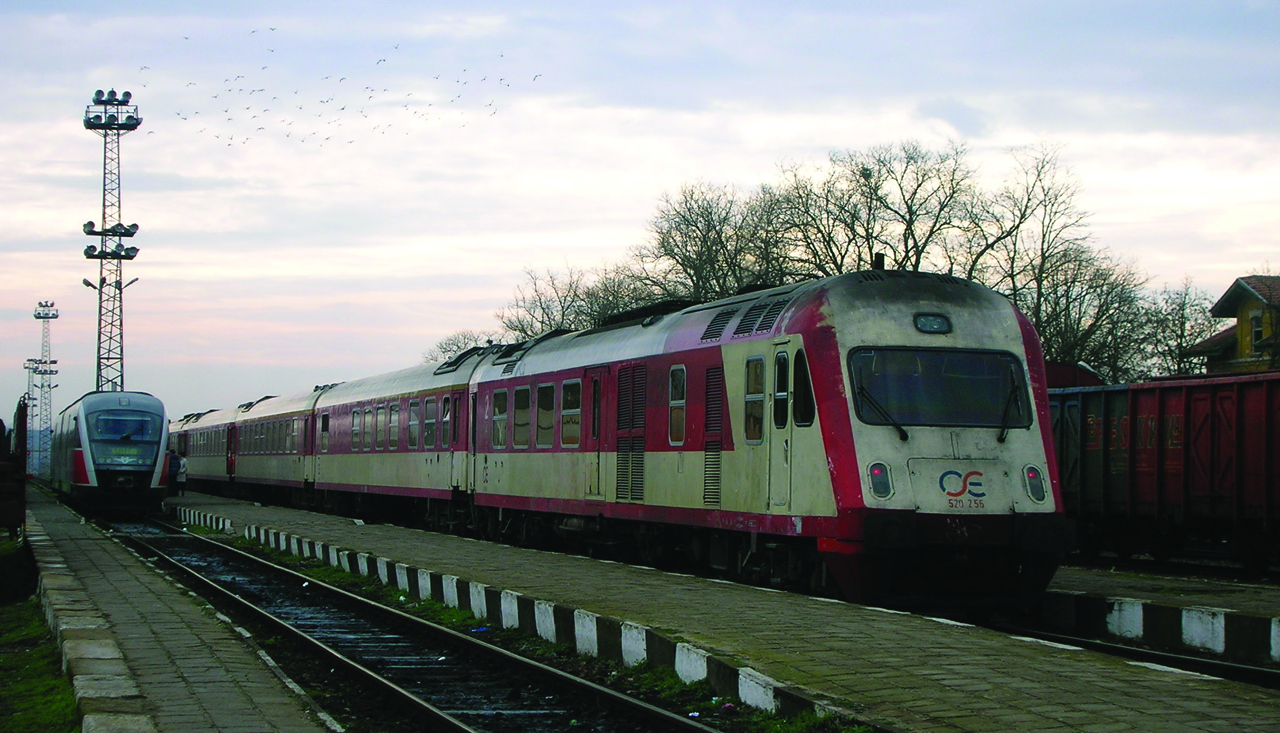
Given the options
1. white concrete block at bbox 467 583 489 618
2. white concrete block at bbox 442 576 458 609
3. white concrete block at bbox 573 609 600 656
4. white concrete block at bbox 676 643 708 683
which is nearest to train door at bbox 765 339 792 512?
white concrete block at bbox 573 609 600 656

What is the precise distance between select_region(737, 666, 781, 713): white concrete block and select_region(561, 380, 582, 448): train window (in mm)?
10244

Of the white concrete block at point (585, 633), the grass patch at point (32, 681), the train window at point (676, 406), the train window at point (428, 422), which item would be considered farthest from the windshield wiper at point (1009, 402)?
the train window at point (428, 422)

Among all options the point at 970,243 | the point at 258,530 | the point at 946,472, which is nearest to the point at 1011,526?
the point at 946,472

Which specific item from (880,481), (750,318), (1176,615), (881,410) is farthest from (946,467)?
(750,318)

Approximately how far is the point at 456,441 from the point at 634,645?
14.7m

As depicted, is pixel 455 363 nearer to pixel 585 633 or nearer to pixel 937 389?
pixel 937 389

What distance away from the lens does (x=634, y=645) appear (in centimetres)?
982

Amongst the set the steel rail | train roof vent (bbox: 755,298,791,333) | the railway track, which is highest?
train roof vent (bbox: 755,298,791,333)

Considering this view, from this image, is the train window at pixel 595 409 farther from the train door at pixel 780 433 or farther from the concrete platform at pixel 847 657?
the train door at pixel 780 433

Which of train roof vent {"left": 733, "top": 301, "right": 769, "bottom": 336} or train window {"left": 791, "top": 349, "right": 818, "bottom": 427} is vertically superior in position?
train roof vent {"left": 733, "top": 301, "right": 769, "bottom": 336}

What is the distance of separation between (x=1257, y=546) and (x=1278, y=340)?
91.1 ft

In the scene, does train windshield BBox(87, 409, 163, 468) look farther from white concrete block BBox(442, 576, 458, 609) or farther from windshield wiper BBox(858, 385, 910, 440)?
windshield wiper BBox(858, 385, 910, 440)

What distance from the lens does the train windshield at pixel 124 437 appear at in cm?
3344

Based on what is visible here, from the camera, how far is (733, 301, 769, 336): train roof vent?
13867mm
